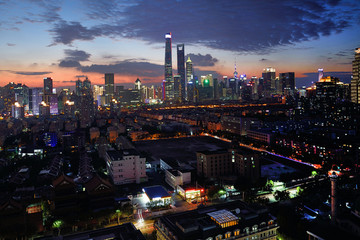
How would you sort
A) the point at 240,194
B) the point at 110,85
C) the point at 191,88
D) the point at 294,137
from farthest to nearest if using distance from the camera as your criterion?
1. the point at 191,88
2. the point at 110,85
3. the point at 294,137
4. the point at 240,194

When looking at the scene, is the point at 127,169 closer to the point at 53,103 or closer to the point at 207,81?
the point at 53,103

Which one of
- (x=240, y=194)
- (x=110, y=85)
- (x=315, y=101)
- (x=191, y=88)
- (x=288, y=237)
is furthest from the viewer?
(x=191, y=88)

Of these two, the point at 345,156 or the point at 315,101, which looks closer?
the point at 345,156

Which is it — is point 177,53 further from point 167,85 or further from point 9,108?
point 9,108

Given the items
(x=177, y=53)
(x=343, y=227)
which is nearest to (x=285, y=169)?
(x=343, y=227)

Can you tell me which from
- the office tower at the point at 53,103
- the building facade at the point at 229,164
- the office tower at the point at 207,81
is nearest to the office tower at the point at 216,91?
the office tower at the point at 207,81

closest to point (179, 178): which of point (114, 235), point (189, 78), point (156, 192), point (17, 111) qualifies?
point (156, 192)

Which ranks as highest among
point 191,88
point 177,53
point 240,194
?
point 177,53

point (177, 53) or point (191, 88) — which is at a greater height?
point (177, 53)
